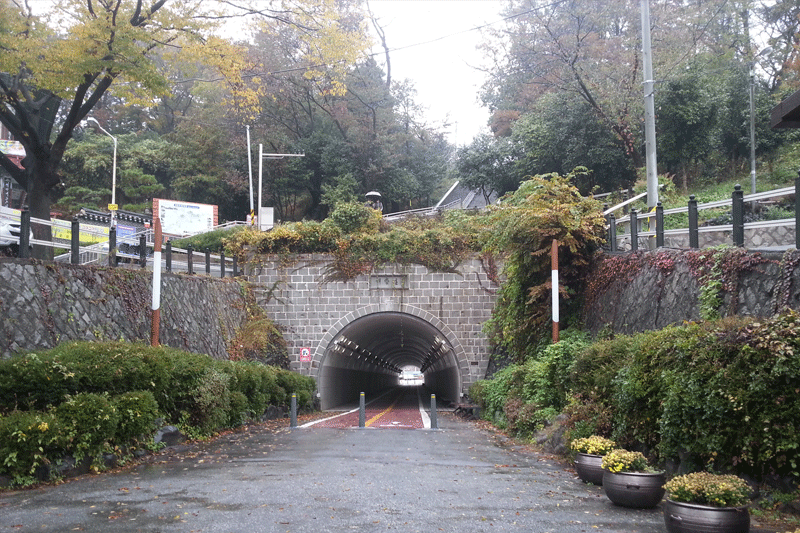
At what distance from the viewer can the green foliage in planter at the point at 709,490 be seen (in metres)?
5.84

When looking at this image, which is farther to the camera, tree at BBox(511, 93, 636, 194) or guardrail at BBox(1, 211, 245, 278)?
tree at BBox(511, 93, 636, 194)

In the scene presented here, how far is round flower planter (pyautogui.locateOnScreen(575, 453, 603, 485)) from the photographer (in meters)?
8.52

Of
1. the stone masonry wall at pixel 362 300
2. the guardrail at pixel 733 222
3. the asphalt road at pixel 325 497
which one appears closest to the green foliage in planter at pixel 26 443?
the asphalt road at pixel 325 497

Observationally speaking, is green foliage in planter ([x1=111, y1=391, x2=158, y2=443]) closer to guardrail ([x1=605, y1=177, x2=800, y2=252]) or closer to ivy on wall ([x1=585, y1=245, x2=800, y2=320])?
ivy on wall ([x1=585, y1=245, x2=800, y2=320])

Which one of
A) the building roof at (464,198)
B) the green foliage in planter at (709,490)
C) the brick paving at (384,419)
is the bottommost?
the brick paving at (384,419)

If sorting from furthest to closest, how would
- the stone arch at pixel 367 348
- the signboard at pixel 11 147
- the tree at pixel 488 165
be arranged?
the tree at pixel 488 165
the signboard at pixel 11 147
the stone arch at pixel 367 348

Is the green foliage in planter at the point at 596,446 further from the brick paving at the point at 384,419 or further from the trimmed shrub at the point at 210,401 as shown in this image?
the brick paving at the point at 384,419

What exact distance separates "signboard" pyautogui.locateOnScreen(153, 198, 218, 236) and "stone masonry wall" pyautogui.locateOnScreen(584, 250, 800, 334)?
2430 centimetres

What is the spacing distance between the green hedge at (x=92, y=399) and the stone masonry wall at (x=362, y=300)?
12.6 metres

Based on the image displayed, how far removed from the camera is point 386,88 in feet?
165

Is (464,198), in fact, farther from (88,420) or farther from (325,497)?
(325,497)

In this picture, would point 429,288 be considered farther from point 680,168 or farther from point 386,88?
point 386,88

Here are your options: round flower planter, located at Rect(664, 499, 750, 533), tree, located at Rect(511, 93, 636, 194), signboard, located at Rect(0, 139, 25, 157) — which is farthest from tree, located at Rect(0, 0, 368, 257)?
signboard, located at Rect(0, 139, 25, 157)

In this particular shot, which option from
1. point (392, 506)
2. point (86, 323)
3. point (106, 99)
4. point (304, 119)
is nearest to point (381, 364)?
point (304, 119)
